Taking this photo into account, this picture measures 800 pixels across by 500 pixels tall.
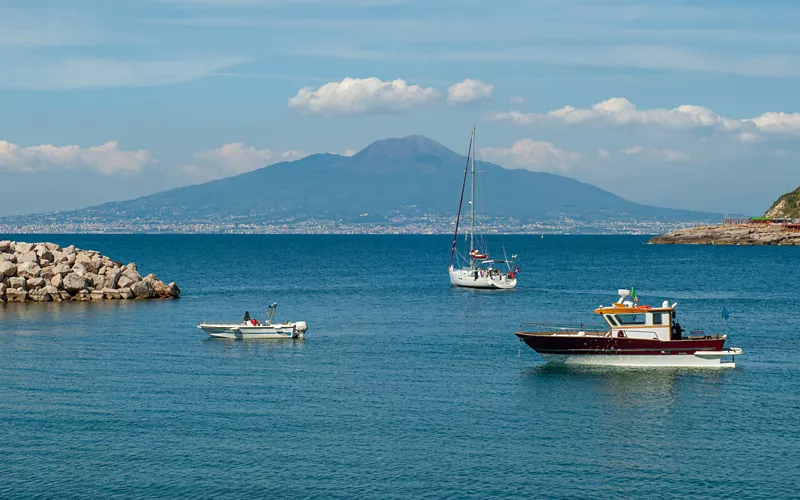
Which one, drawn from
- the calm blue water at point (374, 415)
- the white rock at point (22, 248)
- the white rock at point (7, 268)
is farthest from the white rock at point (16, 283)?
the calm blue water at point (374, 415)

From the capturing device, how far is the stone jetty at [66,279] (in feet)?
320

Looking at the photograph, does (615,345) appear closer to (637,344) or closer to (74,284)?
(637,344)

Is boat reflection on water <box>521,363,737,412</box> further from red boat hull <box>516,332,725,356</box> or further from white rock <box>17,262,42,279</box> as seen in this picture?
white rock <box>17,262,42,279</box>

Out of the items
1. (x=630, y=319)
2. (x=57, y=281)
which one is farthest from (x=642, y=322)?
(x=57, y=281)

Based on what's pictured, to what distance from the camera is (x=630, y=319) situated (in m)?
60.5

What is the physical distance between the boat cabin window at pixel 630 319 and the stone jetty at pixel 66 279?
5743 cm

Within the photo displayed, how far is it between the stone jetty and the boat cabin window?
57.4 m

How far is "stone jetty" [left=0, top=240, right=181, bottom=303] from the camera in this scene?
9756cm

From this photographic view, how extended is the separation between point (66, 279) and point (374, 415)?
63439 millimetres

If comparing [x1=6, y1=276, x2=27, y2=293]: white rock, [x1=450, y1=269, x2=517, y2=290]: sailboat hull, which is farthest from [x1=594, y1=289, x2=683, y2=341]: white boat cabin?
[x1=6, y1=276, x2=27, y2=293]: white rock

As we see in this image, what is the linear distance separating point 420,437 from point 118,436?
13206mm

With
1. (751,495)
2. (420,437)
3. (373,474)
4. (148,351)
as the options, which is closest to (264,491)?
(373,474)

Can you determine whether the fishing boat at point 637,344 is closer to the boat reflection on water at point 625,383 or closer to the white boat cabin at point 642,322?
the white boat cabin at point 642,322

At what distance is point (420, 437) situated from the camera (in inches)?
1642
